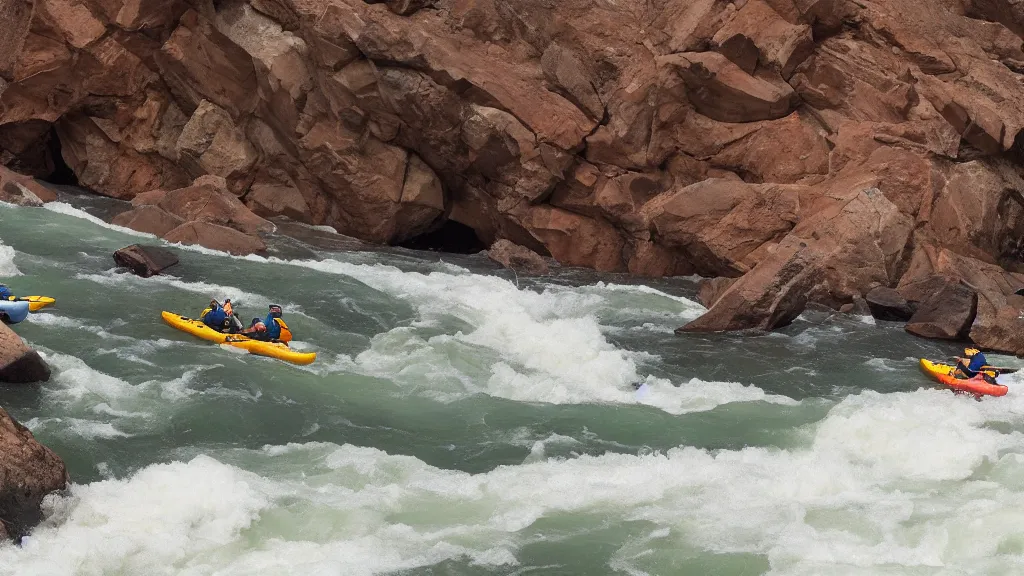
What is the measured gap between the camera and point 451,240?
25594 mm

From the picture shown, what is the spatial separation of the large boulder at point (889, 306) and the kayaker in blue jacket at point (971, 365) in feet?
12.7

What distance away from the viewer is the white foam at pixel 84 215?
21.5 meters

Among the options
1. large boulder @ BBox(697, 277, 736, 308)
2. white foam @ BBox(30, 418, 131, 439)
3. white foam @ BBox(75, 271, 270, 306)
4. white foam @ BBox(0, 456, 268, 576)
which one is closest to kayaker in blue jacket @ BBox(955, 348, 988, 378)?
large boulder @ BBox(697, 277, 736, 308)

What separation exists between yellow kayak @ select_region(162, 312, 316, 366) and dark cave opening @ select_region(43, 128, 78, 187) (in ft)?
47.3

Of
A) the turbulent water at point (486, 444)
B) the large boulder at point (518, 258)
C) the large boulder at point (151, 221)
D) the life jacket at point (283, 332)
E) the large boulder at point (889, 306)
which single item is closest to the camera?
the turbulent water at point (486, 444)

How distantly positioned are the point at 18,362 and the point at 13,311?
112 inches

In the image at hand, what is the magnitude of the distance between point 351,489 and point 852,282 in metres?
12.8

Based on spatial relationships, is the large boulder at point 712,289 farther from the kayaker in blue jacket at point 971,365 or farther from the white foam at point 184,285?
the white foam at point 184,285

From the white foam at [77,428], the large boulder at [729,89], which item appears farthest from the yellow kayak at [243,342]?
the large boulder at [729,89]

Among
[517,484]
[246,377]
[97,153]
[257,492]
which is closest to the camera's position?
[257,492]

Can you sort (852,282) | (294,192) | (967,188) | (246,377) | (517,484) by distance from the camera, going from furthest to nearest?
(294,192) → (967,188) → (852,282) → (246,377) → (517,484)

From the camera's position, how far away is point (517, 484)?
34.5 ft

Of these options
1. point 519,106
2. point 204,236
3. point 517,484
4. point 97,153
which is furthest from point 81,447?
point 97,153

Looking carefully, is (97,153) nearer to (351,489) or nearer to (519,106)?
(519,106)
